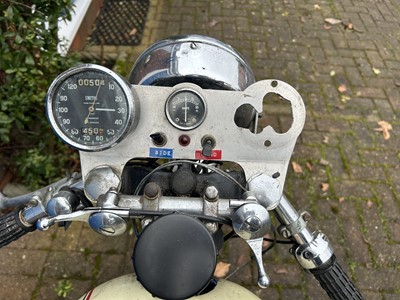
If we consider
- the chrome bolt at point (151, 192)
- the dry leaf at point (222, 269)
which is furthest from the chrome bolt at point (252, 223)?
the dry leaf at point (222, 269)

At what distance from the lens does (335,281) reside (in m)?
1.27

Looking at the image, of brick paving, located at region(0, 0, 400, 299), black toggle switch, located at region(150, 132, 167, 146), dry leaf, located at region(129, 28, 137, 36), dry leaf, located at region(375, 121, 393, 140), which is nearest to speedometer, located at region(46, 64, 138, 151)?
black toggle switch, located at region(150, 132, 167, 146)

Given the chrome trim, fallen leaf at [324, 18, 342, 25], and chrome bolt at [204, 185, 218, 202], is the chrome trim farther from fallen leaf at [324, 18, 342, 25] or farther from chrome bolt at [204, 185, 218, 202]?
fallen leaf at [324, 18, 342, 25]

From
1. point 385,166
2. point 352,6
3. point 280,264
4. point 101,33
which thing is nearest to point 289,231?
point 280,264

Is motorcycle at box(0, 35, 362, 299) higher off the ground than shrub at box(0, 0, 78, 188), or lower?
higher

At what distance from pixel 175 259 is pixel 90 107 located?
50cm

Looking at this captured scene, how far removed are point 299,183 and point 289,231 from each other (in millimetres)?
2202

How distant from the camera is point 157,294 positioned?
0.91 meters

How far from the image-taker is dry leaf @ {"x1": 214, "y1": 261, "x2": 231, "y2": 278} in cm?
279

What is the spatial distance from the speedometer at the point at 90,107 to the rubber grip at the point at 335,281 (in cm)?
74

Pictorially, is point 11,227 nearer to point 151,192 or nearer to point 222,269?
point 151,192

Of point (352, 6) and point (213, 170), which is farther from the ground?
point (213, 170)

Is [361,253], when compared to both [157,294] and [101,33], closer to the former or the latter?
[157,294]

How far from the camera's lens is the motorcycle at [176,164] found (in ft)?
3.42
